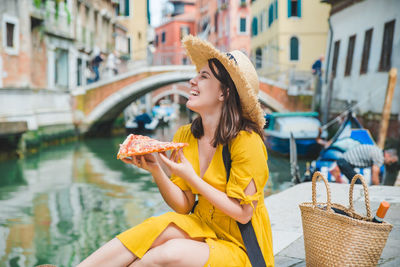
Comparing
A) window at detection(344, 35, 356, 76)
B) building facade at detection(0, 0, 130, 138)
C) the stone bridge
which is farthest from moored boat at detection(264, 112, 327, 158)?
building facade at detection(0, 0, 130, 138)

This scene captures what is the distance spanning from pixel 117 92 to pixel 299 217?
31.1 ft

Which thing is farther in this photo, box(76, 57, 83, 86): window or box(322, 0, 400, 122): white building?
box(76, 57, 83, 86): window

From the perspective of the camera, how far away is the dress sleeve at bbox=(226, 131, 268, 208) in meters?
1.09

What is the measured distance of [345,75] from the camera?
713 cm

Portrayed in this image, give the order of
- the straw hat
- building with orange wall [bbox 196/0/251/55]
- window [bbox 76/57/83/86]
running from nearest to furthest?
the straw hat → window [bbox 76/57/83/86] → building with orange wall [bbox 196/0/251/55]

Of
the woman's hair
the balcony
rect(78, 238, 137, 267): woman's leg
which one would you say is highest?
the balcony

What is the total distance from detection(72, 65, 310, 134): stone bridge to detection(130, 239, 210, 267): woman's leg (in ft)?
29.6

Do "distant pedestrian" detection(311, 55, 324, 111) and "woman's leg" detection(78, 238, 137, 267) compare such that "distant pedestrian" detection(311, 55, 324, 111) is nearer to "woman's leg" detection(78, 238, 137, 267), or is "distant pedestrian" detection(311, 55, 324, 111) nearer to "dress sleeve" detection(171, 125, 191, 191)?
"dress sleeve" detection(171, 125, 191, 191)

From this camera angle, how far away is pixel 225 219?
3.83ft

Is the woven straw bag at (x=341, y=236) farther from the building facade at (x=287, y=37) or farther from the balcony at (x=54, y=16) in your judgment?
the balcony at (x=54, y=16)

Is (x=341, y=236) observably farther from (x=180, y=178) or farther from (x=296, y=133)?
(x=296, y=133)

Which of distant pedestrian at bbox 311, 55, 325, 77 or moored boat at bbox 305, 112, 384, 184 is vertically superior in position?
distant pedestrian at bbox 311, 55, 325, 77

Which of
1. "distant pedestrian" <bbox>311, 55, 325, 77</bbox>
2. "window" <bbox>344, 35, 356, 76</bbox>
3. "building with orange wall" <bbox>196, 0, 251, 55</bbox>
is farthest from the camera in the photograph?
"building with orange wall" <bbox>196, 0, 251, 55</bbox>

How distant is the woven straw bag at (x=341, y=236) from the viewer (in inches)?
41.4
